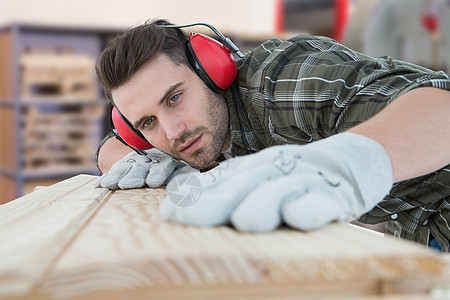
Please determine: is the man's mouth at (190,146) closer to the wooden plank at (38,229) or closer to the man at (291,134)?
the man at (291,134)

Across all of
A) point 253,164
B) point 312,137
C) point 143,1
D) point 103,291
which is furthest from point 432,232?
point 143,1

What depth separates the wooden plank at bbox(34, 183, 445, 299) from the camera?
442 millimetres

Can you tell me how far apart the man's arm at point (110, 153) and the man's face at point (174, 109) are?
27 cm

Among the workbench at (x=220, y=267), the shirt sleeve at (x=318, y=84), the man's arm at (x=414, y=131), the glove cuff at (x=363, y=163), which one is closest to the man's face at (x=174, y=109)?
the shirt sleeve at (x=318, y=84)

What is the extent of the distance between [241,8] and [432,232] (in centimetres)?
466

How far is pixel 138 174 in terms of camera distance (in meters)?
1.20

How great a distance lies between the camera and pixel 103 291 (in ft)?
1.44

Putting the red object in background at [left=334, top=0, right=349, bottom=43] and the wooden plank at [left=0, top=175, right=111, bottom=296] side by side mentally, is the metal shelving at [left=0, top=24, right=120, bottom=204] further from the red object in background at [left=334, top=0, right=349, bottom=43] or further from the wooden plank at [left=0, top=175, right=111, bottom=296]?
the wooden plank at [left=0, top=175, right=111, bottom=296]

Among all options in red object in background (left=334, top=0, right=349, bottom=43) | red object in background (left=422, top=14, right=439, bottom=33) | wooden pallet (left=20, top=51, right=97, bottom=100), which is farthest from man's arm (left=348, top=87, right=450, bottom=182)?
red object in background (left=334, top=0, right=349, bottom=43)

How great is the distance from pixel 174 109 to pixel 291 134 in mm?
361

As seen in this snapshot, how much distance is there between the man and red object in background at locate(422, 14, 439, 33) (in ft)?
6.17

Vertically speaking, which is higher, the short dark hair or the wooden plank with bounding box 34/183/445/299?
the wooden plank with bounding box 34/183/445/299

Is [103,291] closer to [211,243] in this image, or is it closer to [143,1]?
[211,243]

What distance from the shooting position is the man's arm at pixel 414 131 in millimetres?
744
